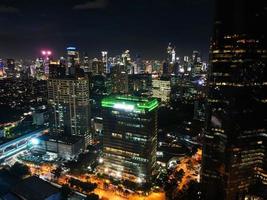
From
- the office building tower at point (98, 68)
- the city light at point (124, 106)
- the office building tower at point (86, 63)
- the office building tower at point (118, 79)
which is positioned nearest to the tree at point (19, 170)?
the city light at point (124, 106)

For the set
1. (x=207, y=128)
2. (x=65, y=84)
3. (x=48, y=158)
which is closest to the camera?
(x=207, y=128)

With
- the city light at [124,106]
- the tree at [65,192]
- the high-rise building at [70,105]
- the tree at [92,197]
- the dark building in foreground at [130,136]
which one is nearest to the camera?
the tree at [92,197]

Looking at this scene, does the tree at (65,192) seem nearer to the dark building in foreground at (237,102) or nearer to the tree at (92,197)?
the tree at (92,197)

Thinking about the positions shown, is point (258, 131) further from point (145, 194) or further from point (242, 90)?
point (145, 194)

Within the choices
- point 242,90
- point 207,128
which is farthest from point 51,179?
point 242,90

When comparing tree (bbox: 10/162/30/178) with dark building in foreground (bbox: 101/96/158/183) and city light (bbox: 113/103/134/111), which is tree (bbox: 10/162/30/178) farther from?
city light (bbox: 113/103/134/111)

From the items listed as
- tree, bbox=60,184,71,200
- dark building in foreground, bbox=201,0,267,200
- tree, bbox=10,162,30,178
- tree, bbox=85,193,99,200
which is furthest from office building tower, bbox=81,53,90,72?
dark building in foreground, bbox=201,0,267,200

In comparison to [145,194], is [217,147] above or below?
above
